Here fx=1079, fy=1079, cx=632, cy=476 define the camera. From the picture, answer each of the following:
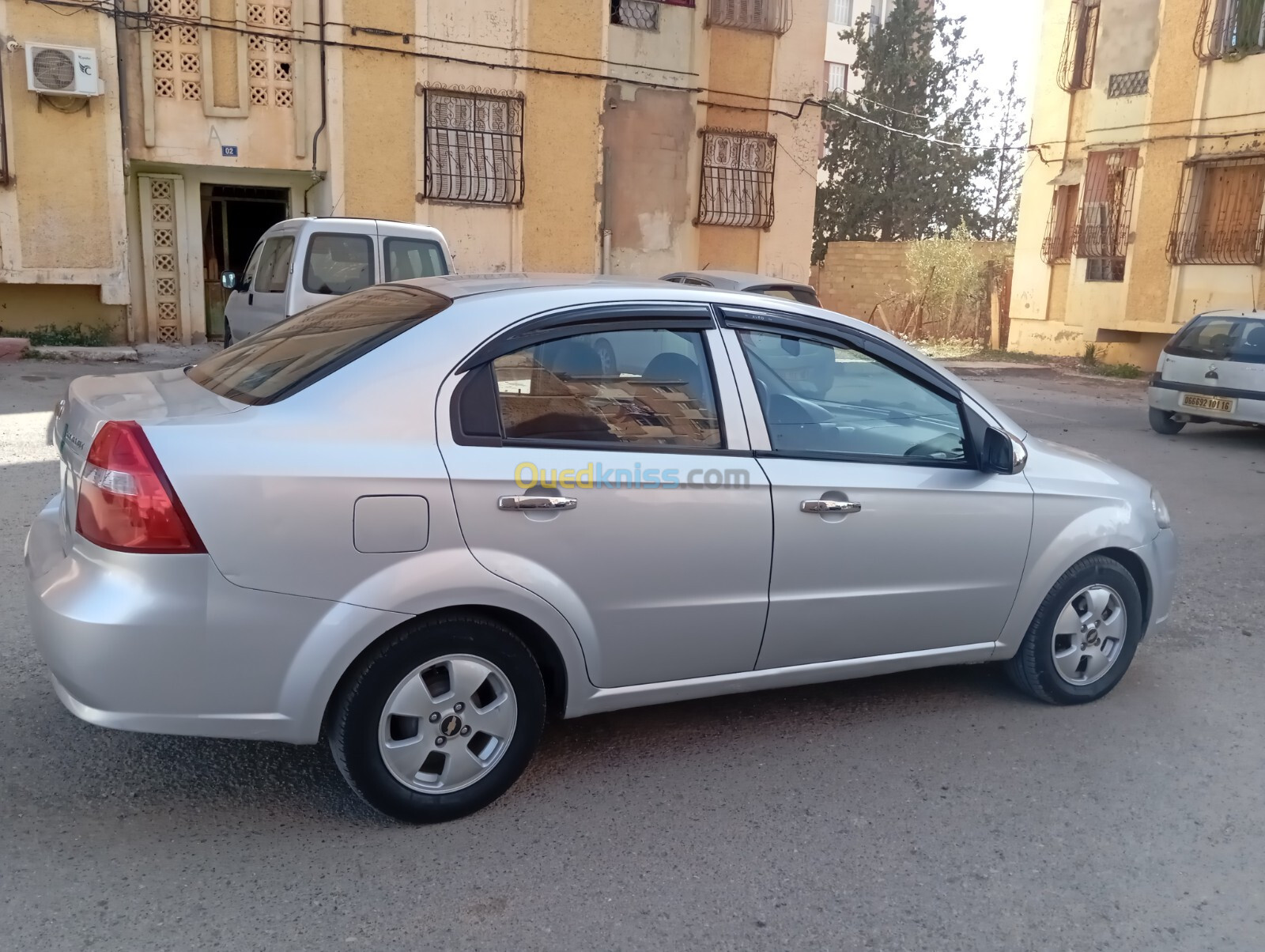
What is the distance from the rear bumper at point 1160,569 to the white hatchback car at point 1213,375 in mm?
7763

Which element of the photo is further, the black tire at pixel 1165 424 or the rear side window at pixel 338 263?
the black tire at pixel 1165 424

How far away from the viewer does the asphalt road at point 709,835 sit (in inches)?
114

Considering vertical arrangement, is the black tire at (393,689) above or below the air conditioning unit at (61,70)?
below

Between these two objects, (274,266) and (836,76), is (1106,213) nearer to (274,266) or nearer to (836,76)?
(274,266)

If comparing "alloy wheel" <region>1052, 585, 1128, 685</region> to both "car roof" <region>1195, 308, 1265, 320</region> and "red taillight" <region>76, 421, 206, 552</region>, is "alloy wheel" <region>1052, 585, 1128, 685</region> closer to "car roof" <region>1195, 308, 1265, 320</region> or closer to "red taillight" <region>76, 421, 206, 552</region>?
"red taillight" <region>76, 421, 206, 552</region>

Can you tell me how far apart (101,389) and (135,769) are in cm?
126

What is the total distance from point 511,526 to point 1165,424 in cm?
1141

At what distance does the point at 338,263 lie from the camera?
10.9 m

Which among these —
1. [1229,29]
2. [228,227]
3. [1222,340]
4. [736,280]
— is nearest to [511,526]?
[736,280]

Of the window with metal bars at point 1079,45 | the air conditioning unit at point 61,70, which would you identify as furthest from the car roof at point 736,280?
the window with metal bars at point 1079,45

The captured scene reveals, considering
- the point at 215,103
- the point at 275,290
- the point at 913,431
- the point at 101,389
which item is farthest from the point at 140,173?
the point at 913,431

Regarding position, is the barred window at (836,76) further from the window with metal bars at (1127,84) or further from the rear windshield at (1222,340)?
the rear windshield at (1222,340)

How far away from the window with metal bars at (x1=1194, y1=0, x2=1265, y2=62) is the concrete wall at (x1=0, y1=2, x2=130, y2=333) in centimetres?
1711

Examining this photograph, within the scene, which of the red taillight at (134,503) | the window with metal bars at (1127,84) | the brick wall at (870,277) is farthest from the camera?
the brick wall at (870,277)
